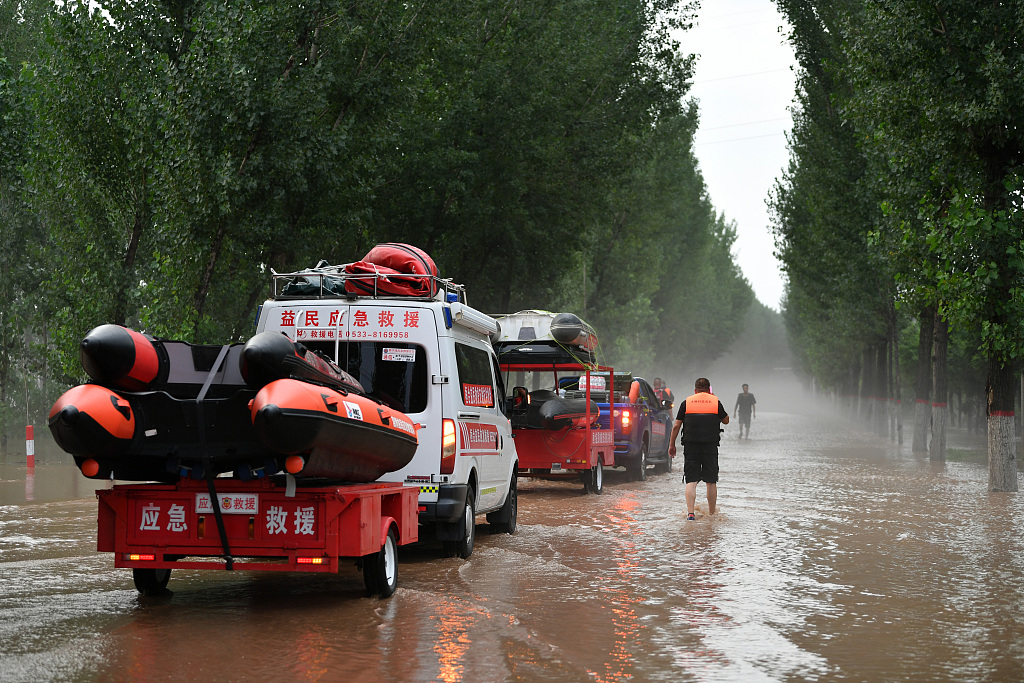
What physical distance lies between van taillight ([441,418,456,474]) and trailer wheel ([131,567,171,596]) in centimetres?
273

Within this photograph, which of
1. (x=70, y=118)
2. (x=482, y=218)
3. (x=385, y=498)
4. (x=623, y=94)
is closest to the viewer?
(x=385, y=498)

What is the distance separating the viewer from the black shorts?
1530cm

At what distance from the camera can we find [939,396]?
30.5 m

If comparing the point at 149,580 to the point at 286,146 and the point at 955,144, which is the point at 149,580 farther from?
the point at 955,144

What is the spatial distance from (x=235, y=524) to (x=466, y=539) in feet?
11.2

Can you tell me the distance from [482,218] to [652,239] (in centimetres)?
2813

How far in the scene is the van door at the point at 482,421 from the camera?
11375mm

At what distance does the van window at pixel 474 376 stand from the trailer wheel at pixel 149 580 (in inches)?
133

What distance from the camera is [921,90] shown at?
20469mm

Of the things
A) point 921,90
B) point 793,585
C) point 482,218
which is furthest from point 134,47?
point 793,585


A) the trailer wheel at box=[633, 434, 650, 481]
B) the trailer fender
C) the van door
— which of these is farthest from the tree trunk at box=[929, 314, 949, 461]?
the trailer fender

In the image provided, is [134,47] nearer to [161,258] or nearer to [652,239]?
[161,258]

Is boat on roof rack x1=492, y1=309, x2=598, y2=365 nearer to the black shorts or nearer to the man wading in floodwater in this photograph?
the man wading in floodwater

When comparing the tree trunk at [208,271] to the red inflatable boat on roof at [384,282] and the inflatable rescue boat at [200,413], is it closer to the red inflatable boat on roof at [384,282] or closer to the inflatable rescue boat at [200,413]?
the red inflatable boat on roof at [384,282]
